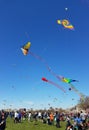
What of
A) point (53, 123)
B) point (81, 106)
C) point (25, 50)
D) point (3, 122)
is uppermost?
point (81, 106)

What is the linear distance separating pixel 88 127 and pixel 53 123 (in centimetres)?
1441

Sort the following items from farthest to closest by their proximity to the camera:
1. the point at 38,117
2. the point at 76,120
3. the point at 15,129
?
the point at 38,117, the point at 15,129, the point at 76,120

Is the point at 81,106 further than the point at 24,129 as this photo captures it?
Yes

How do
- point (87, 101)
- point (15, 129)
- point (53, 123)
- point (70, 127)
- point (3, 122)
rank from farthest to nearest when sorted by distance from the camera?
point (87, 101) < point (53, 123) < point (15, 129) < point (70, 127) < point (3, 122)

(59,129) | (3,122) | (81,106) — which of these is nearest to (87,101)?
(81,106)

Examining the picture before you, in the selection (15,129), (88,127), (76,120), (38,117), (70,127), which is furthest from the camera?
(38,117)

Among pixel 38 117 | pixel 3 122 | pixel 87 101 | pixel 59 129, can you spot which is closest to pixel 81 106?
pixel 87 101

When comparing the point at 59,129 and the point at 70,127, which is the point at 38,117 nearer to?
the point at 59,129

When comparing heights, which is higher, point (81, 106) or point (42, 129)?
point (81, 106)

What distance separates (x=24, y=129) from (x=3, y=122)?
13.2 metres

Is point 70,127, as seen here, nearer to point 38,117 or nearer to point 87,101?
point 38,117

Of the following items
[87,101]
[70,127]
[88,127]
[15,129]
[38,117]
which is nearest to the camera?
[70,127]

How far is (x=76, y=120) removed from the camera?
96.6ft

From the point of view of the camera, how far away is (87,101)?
143625 mm
